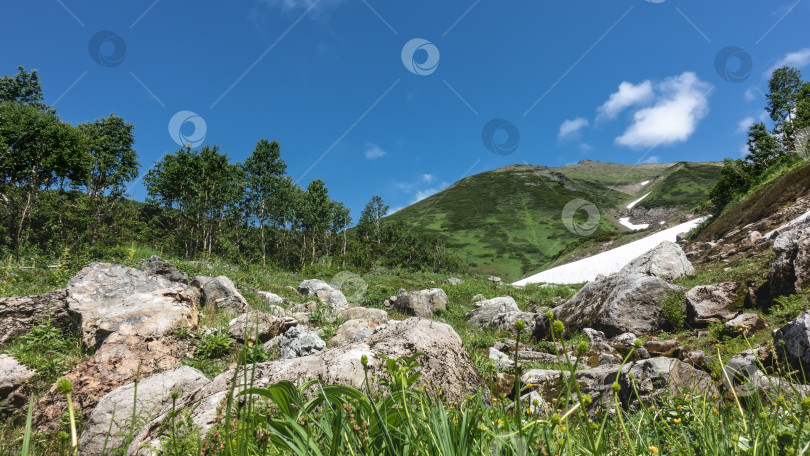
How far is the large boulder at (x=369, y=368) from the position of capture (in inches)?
130

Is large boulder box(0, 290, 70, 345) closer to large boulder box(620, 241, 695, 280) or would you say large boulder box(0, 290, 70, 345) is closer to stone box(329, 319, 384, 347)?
stone box(329, 319, 384, 347)

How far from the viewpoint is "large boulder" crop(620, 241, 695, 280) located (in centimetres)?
1493

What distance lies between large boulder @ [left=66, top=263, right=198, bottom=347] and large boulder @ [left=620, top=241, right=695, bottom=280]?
51.4 feet

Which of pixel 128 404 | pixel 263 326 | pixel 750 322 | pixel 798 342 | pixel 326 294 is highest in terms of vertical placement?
pixel 326 294

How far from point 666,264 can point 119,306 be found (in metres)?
19.0

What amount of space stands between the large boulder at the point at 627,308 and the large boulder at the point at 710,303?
0.83 metres

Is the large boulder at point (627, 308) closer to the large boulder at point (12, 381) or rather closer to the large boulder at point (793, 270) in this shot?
the large boulder at point (793, 270)

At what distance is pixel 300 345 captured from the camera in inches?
312

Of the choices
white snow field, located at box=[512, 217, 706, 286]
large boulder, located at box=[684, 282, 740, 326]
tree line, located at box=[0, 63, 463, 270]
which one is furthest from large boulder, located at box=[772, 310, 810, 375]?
white snow field, located at box=[512, 217, 706, 286]

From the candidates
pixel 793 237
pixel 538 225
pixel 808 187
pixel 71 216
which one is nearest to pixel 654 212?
pixel 538 225

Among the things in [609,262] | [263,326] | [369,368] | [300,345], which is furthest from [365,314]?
[609,262]

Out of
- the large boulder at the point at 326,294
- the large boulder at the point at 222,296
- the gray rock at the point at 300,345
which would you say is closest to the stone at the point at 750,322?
the gray rock at the point at 300,345

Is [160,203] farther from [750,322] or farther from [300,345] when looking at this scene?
[750,322]

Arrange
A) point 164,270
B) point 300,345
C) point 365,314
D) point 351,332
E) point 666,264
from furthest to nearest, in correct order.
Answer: point 666,264, point 365,314, point 164,270, point 351,332, point 300,345
